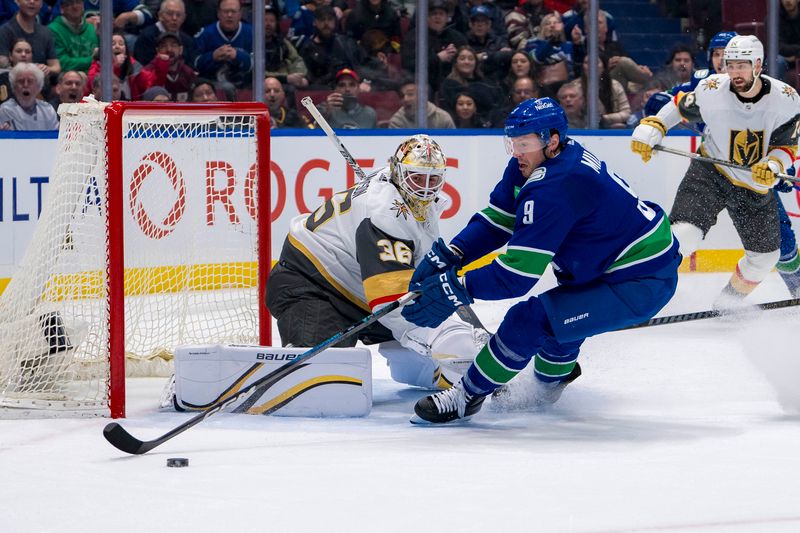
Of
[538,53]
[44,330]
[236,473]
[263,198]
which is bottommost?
[236,473]

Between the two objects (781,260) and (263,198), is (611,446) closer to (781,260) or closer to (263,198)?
(263,198)

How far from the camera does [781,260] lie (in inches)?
221

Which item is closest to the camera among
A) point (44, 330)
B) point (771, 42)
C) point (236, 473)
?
point (236, 473)

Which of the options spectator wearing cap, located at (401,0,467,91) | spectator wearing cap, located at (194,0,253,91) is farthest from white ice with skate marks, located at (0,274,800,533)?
spectator wearing cap, located at (401,0,467,91)

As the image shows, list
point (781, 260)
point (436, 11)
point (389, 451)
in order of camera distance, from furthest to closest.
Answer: point (436, 11) < point (781, 260) < point (389, 451)

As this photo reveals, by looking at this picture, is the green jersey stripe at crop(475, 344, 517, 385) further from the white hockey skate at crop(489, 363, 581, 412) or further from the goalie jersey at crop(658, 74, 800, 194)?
the goalie jersey at crop(658, 74, 800, 194)

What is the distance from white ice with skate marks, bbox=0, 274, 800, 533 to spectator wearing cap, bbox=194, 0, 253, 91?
2.55 m

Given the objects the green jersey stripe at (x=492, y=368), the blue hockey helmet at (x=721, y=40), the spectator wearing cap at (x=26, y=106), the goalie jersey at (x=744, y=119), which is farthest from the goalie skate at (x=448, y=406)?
the spectator wearing cap at (x=26, y=106)

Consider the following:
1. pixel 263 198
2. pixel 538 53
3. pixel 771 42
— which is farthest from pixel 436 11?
pixel 263 198

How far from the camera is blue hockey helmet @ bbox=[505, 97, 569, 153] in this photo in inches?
135

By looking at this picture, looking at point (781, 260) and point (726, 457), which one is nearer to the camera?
point (726, 457)

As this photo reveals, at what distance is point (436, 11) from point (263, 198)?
3.06m

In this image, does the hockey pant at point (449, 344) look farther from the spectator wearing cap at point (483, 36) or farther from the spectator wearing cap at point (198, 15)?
the spectator wearing cap at point (483, 36)

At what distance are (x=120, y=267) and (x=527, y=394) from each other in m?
1.24
